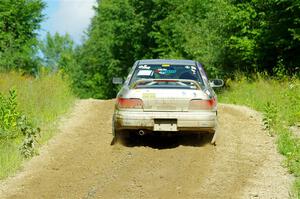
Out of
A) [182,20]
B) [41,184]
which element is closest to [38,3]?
[182,20]

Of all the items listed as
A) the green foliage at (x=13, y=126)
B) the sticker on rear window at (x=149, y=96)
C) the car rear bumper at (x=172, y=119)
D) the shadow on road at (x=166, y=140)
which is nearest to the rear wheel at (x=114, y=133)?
the shadow on road at (x=166, y=140)

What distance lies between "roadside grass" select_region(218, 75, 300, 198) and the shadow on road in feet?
5.05

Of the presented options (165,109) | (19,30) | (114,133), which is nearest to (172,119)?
(165,109)

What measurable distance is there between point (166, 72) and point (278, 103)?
19.0 ft

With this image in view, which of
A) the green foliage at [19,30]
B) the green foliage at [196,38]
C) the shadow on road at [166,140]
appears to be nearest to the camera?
the shadow on road at [166,140]

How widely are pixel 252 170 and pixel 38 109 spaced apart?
768 cm

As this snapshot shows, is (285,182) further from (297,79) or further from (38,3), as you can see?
(38,3)

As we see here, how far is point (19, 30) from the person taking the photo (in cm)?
3778

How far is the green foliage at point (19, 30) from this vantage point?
36531mm

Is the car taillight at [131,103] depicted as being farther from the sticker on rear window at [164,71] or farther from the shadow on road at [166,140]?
the sticker on rear window at [164,71]

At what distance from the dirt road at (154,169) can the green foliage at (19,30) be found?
2456 centimetres

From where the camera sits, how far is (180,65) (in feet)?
39.4

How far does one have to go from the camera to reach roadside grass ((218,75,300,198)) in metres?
10.4

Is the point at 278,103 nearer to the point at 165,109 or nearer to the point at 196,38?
the point at 165,109
